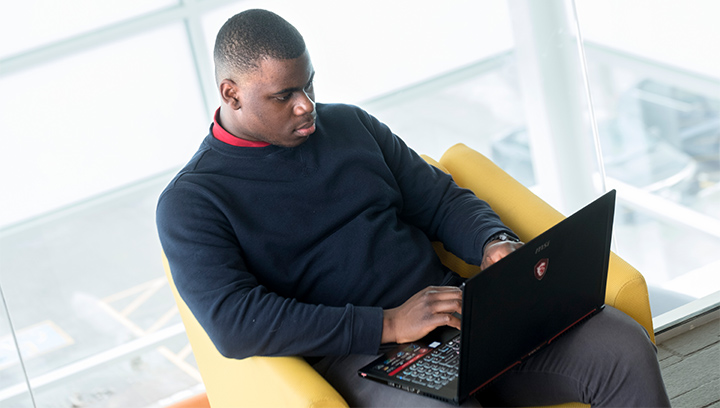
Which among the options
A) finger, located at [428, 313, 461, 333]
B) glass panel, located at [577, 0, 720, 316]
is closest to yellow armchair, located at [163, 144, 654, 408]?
finger, located at [428, 313, 461, 333]

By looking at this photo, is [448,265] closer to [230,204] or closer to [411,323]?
[411,323]

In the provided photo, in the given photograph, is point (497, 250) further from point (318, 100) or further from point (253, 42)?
point (318, 100)

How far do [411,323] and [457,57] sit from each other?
4.66 feet

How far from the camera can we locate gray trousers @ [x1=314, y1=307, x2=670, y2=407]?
1430 mm

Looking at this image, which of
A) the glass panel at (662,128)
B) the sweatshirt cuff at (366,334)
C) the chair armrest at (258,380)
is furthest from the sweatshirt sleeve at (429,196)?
the glass panel at (662,128)

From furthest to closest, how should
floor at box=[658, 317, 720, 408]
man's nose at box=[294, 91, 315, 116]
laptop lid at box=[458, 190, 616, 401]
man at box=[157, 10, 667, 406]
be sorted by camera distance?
1. floor at box=[658, 317, 720, 408]
2. man's nose at box=[294, 91, 315, 116]
3. man at box=[157, 10, 667, 406]
4. laptop lid at box=[458, 190, 616, 401]

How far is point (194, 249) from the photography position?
1518 mm

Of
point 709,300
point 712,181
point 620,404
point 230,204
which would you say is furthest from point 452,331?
point 712,181

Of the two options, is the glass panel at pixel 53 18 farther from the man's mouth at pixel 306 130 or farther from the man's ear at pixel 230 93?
the man's mouth at pixel 306 130

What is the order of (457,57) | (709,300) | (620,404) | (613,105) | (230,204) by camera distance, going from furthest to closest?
(613,105) → (457,57) → (709,300) → (230,204) → (620,404)

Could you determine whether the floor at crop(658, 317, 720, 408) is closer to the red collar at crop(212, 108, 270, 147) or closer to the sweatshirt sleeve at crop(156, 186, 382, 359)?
the sweatshirt sleeve at crop(156, 186, 382, 359)

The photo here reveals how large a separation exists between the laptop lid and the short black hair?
2.19 feet

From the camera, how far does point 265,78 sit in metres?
1.57

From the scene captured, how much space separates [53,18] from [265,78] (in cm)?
95
